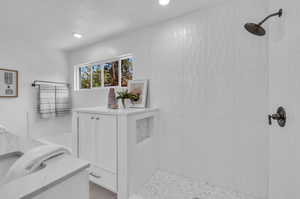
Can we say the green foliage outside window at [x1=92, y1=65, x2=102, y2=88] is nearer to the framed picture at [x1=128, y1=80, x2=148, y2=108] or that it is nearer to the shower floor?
the framed picture at [x1=128, y1=80, x2=148, y2=108]

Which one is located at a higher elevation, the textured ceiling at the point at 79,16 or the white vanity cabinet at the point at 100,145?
the textured ceiling at the point at 79,16

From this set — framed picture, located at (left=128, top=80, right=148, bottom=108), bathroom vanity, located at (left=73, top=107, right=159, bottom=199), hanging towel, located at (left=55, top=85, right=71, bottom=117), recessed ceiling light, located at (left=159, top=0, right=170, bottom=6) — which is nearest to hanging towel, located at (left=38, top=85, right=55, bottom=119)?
hanging towel, located at (left=55, top=85, right=71, bottom=117)

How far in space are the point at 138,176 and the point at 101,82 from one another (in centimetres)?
184

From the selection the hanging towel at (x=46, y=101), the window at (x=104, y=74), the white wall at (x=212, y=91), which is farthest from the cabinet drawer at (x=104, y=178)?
the hanging towel at (x=46, y=101)

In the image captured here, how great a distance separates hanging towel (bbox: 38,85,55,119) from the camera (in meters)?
2.82

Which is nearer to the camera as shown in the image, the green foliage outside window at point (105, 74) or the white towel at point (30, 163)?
the white towel at point (30, 163)

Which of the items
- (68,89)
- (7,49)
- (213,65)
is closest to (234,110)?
(213,65)

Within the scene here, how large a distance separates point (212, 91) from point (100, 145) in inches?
60.0

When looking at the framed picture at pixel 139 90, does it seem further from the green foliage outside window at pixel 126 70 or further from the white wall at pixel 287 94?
the white wall at pixel 287 94

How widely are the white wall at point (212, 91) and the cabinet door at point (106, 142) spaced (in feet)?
2.43

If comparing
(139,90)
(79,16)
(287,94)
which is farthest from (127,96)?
(287,94)

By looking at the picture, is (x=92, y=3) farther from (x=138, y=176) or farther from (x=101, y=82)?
(x=138, y=176)

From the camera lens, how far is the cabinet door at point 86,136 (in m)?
1.88

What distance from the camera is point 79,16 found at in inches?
75.7
